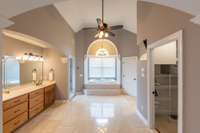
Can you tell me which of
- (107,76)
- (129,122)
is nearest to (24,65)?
(129,122)

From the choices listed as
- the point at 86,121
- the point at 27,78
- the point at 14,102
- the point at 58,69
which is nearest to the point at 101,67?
the point at 58,69

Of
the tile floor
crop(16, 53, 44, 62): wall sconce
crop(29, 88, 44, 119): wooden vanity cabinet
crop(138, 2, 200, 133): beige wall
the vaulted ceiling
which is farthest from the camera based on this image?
crop(16, 53, 44, 62): wall sconce

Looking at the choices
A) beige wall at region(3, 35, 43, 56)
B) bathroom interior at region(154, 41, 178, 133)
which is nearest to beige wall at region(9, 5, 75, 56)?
beige wall at region(3, 35, 43, 56)

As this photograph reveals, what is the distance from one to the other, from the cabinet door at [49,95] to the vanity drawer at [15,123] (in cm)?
188

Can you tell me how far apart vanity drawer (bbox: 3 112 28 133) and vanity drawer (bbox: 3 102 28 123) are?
3.8 inches

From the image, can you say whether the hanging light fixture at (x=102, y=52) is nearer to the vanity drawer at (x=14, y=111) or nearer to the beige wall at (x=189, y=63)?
the vanity drawer at (x=14, y=111)

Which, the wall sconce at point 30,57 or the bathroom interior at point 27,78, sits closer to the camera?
the bathroom interior at point 27,78

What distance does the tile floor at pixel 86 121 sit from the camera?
4.77 meters

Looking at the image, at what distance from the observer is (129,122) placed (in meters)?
5.46

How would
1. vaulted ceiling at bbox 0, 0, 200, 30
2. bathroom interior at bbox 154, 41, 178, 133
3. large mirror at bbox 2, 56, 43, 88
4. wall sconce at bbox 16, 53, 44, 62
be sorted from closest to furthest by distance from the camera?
vaulted ceiling at bbox 0, 0, 200, 30 → large mirror at bbox 2, 56, 43, 88 → bathroom interior at bbox 154, 41, 178, 133 → wall sconce at bbox 16, 53, 44, 62

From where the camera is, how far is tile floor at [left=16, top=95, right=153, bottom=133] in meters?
4.77

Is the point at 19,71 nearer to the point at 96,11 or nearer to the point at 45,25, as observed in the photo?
the point at 45,25

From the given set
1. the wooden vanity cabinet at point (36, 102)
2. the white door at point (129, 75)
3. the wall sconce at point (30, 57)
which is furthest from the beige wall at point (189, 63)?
the white door at point (129, 75)

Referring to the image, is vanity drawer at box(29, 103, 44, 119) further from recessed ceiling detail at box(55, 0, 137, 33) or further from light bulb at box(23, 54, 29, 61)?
recessed ceiling detail at box(55, 0, 137, 33)
